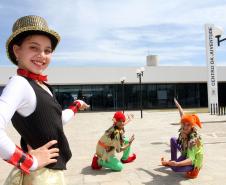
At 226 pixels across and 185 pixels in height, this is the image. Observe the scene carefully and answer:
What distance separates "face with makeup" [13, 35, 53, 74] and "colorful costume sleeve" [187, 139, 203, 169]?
4.34m

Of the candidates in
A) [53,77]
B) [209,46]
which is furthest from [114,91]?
[209,46]

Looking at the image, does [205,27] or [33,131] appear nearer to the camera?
[33,131]

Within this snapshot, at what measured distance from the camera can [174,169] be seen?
6.29m

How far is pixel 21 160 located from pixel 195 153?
468cm

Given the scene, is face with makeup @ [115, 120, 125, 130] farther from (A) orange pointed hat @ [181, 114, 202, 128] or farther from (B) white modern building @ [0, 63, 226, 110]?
(B) white modern building @ [0, 63, 226, 110]

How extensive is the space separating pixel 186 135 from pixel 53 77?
2691 cm

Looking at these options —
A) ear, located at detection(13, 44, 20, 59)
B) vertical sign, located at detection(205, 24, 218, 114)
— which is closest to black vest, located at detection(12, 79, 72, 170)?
ear, located at detection(13, 44, 20, 59)

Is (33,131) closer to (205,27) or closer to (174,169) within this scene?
(174,169)

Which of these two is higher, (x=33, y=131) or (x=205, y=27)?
(x=205, y=27)

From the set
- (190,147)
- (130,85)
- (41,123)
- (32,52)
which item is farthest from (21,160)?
(130,85)

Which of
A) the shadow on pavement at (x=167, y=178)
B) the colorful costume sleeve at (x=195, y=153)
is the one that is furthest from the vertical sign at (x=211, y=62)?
the colorful costume sleeve at (x=195, y=153)

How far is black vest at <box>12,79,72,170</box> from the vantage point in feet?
7.12

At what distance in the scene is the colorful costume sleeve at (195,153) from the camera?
6.02 m

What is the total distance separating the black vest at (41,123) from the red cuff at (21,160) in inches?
9.6
